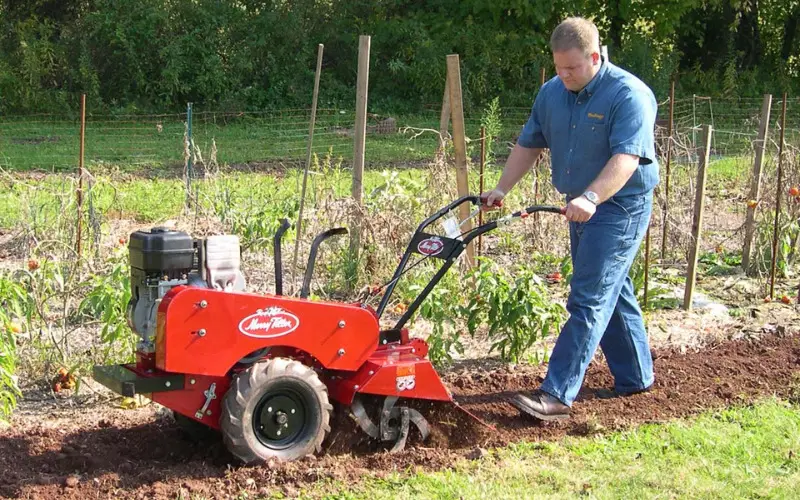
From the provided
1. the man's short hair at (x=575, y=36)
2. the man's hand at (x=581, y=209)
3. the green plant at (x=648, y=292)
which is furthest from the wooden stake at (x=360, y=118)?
the man's hand at (x=581, y=209)

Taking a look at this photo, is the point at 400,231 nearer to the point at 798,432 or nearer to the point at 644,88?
the point at 644,88

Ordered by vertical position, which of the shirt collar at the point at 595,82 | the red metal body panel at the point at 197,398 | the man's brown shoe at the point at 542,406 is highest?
the shirt collar at the point at 595,82

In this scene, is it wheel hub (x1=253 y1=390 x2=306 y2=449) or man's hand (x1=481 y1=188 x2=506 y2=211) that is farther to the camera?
man's hand (x1=481 y1=188 x2=506 y2=211)

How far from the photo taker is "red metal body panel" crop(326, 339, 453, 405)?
4625 millimetres

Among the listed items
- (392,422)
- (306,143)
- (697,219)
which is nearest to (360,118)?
(697,219)

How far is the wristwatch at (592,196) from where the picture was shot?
189 inches

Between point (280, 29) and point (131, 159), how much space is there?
21.0 ft

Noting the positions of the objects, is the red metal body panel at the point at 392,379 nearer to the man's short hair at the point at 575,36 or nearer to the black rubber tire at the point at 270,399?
the black rubber tire at the point at 270,399

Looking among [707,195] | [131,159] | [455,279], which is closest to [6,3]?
[131,159]

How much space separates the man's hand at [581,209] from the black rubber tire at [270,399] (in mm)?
1340

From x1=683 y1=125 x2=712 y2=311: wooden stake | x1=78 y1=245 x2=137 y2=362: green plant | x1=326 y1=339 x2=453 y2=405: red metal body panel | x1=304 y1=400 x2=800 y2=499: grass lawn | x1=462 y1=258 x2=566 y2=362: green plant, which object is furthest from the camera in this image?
x1=683 y1=125 x2=712 y2=311: wooden stake

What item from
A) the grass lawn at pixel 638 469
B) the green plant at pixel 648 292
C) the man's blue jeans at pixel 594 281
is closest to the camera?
the grass lawn at pixel 638 469

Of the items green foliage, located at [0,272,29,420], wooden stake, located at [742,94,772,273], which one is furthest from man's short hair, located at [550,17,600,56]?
wooden stake, located at [742,94,772,273]

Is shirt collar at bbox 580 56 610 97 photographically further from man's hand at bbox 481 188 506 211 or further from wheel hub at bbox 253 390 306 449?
wheel hub at bbox 253 390 306 449
